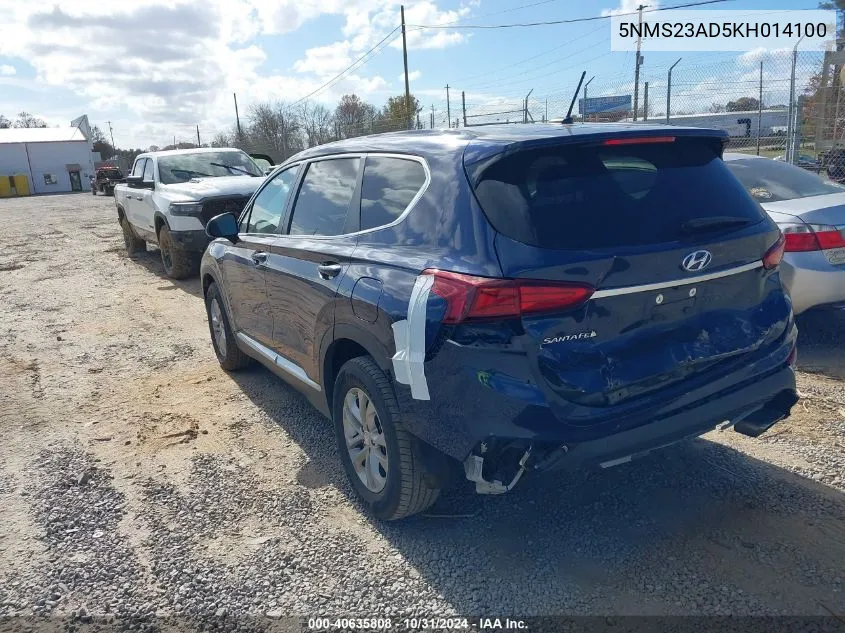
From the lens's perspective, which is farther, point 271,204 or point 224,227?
point 224,227

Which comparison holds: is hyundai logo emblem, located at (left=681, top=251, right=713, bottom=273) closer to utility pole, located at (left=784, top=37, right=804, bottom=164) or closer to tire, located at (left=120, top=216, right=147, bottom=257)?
utility pole, located at (left=784, top=37, right=804, bottom=164)

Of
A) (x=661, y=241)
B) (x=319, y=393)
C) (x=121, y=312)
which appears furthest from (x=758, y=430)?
(x=121, y=312)

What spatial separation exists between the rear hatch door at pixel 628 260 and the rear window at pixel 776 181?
3.13 m

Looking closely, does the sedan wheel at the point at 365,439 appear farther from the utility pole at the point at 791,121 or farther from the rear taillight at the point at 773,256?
the utility pole at the point at 791,121

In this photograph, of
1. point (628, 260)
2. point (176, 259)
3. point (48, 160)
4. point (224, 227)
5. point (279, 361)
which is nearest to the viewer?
point (628, 260)

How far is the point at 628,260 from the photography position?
262 centimetres

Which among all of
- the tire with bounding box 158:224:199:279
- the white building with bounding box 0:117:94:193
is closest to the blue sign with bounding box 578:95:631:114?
the tire with bounding box 158:224:199:279

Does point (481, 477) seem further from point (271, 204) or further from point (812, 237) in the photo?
point (812, 237)

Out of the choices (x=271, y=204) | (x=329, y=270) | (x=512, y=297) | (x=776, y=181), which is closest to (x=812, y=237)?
(x=776, y=181)

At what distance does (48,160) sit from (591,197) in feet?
228

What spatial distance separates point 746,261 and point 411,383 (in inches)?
62.3

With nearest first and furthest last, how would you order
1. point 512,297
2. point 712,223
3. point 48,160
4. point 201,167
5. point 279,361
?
point 512,297, point 712,223, point 279,361, point 201,167, point 48,160

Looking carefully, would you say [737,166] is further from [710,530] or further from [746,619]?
[746,619]

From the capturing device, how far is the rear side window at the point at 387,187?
314 cm
